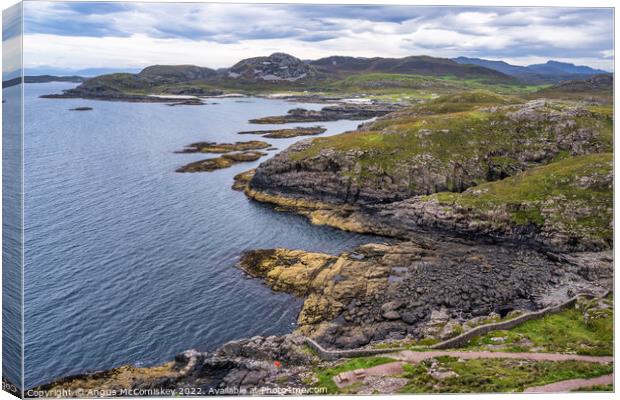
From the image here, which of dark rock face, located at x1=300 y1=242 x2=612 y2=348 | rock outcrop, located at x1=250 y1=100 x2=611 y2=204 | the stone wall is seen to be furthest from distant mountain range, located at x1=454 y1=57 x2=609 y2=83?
the stone wall

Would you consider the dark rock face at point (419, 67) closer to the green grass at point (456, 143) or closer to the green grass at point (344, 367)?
the green grass at point (456, 143)

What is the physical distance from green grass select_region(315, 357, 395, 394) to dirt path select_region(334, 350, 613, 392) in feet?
1.65

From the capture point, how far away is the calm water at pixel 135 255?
1743 inches

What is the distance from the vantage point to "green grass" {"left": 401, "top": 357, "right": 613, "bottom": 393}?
3303cm

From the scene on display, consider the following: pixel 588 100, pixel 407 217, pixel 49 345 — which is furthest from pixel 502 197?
pixel 49 345

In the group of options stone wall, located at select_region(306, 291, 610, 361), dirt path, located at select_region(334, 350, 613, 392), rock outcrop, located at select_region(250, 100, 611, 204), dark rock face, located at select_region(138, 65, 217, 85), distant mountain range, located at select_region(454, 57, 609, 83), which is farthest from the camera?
rock outcrop, located at select_region(250, 100, 611, 204)

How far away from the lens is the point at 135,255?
61.8m

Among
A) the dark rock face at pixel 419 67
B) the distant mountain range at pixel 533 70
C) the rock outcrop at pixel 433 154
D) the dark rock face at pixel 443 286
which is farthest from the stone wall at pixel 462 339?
the rock outcrop at pixel 433 154

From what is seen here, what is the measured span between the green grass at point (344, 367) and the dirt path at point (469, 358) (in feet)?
1.65

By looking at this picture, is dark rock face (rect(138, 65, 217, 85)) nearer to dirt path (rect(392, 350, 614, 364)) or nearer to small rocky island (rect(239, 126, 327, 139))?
dirt path (rect(392, 350, 614, 364))

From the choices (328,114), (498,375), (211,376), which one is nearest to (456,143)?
(498,375)

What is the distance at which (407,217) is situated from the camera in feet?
252

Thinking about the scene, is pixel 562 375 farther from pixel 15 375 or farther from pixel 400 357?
pixel 15 375

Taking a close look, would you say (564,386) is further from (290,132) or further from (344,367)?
(290,132)
